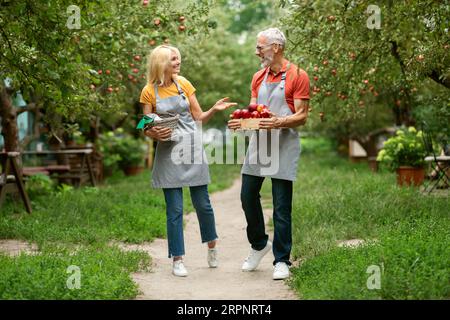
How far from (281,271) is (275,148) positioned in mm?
1119

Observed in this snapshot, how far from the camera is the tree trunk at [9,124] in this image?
11.3m

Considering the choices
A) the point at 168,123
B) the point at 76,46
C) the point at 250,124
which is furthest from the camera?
the point at 76,46

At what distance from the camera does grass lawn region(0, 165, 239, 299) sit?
5055mm

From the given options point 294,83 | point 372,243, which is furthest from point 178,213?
point 372,243

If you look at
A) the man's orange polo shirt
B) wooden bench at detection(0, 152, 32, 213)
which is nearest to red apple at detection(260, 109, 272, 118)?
the man's orange polo shirt

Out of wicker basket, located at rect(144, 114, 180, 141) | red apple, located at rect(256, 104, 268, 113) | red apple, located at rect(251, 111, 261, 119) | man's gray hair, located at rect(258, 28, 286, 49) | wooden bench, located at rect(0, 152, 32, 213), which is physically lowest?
wooden bench, located at rect(0, 152, 32, 213)

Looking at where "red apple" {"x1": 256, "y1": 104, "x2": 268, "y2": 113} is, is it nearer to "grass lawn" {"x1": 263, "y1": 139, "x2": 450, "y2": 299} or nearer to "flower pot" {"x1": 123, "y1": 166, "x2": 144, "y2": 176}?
"grass lawn" {"x1": 263, "y1": 139, "x2": 450, "y2": 299}

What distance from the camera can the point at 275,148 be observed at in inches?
239

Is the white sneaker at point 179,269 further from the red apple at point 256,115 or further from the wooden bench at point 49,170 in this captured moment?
the wooden bench at point 49,170

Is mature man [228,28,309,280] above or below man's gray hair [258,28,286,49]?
below

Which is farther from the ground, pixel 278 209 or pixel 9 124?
pixel 9 124

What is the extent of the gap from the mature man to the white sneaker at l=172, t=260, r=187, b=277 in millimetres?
862

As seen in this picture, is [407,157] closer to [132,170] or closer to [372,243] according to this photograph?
[372,243]
